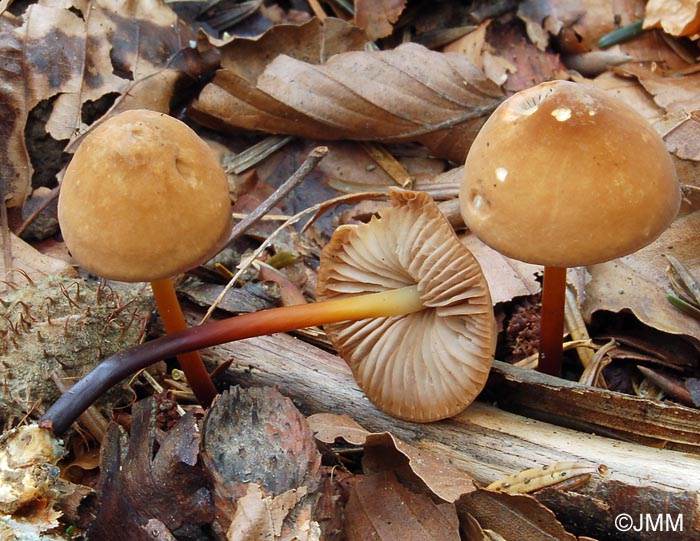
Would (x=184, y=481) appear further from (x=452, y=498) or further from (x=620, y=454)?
(x=620, y=454)

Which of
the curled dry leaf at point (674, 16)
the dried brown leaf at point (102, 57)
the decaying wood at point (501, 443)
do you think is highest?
the curled dry leaf at point (674, 16)

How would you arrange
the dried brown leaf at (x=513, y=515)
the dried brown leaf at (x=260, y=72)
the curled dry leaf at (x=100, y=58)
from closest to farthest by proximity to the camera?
the dried brown leaf at (x=513, y=515), the curled dry leaf at (x=100, y=58), the dried brown leaf at (x=260, y=72)

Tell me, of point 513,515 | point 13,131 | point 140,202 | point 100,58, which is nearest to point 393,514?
point 513,515

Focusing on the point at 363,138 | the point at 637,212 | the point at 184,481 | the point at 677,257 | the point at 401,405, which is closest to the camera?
the point at 637,212

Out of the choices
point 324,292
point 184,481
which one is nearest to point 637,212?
point 324,292

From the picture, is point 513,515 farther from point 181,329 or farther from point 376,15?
point 376,15

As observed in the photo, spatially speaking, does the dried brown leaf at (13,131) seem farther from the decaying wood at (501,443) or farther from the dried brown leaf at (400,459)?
the dried brown leaf at (400,459)

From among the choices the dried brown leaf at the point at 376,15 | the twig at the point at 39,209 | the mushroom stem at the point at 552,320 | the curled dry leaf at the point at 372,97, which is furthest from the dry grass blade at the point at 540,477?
the dried brown leaf at the point at 376,15
